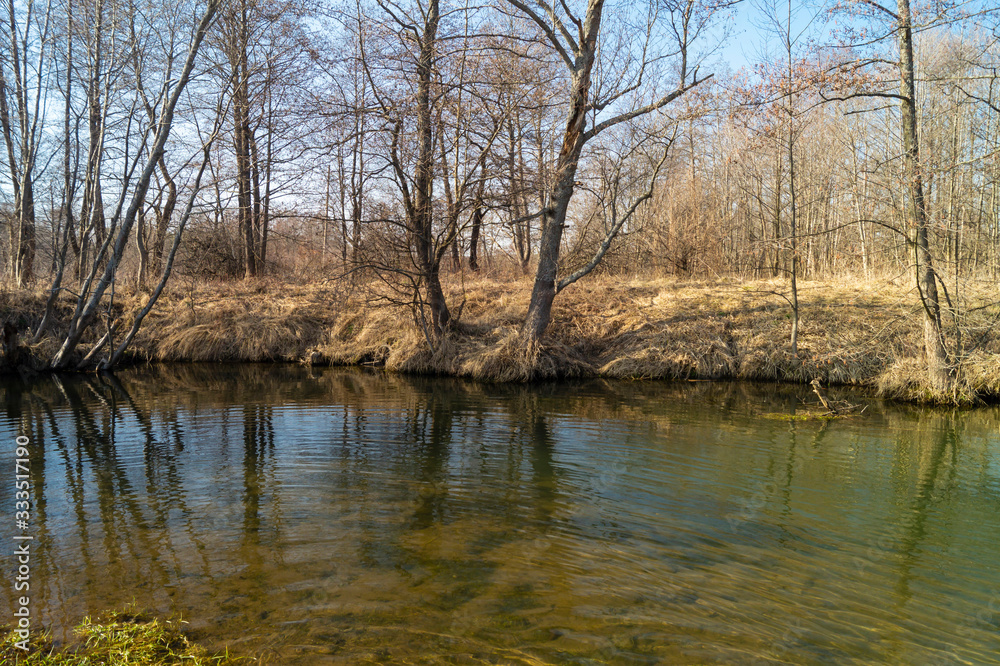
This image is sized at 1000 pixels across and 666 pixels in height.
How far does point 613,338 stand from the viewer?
14.8m

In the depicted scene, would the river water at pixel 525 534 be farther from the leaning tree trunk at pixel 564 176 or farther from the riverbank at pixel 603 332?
the leaning tree trunk at pixel 564 176

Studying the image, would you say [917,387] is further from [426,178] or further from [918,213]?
[426,178]

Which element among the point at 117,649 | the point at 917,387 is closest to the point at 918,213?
the point at 917,387

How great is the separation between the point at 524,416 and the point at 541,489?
3.67m

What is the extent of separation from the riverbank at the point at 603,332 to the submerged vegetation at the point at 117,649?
10331mm

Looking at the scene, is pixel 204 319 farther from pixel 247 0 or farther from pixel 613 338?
pixel 613 338

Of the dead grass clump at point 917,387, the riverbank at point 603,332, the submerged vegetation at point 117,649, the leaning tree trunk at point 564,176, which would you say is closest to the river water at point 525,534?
the submerged vegetation at point 117,649

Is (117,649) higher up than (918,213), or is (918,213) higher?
(918,213)

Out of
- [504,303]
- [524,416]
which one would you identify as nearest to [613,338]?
[504,303]

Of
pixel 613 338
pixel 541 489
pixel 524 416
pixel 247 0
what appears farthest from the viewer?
pixel 613 338

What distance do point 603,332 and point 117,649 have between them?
42.3ft

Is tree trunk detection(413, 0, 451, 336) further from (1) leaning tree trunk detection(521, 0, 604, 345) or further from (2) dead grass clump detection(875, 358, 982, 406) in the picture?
(2) dead grass clump detection(875, 358, 982, 406)

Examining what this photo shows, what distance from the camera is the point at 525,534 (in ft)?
16.2

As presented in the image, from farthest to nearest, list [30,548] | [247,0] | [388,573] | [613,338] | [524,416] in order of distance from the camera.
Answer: [613,338], [247,0], [524,416], [30,548], [388,573]
